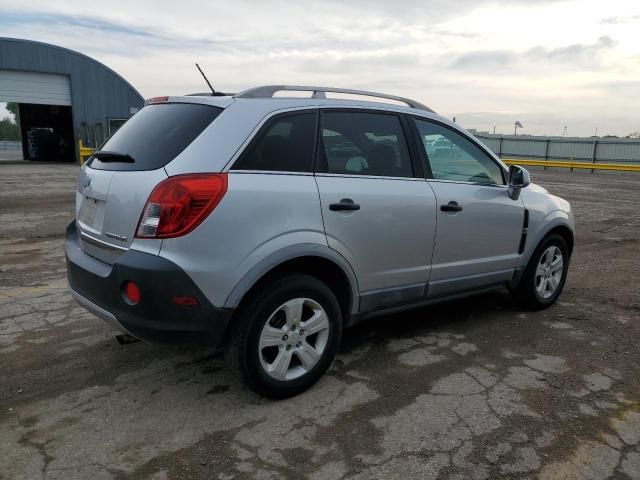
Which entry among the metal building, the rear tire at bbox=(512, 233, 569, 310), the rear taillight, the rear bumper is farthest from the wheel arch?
the metal building

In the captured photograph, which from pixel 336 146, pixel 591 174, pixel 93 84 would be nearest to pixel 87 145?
pixel 93 84

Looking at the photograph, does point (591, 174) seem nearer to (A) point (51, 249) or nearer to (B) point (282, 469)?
(A) point (51, 249)

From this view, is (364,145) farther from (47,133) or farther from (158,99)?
(47,133)

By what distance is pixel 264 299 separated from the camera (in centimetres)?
293

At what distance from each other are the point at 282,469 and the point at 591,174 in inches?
1100

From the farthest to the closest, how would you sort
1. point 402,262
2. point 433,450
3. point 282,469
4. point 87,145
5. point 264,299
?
point 87,145
point 402,262
point 264,299
point 433,450
point 282,469

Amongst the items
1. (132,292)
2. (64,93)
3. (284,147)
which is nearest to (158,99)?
(284,147)

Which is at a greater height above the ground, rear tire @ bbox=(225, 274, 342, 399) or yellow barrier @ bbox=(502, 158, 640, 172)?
yellow barrier @ bbox=(502, 158, 640, 172)

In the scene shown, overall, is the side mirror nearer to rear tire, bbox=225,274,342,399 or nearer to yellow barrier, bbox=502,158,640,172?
rear tire, bbox=225,274,342,399

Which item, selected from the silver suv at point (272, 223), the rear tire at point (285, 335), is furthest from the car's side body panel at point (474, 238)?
the rear tire at point (285, 335)

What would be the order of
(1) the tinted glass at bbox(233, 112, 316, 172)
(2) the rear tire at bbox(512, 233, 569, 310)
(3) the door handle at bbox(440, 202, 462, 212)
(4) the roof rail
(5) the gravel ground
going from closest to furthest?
(5) the gravel ground → (1) the tinted glass at bbox(233, 112, 316, 172) → (4) the roof rail → (3) the door handle at bbox(440, 202, 462, 212) → (2) the rear tire at bbox(512, 233, 569, 310)

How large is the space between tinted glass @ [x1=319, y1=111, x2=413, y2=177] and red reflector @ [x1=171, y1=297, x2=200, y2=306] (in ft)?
3.68

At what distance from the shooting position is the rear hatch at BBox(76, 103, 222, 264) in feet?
9.33

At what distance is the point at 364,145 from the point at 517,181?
5.03 ft
